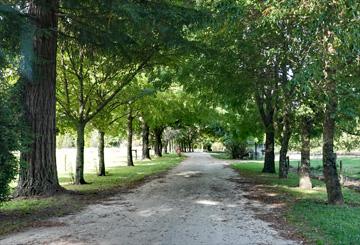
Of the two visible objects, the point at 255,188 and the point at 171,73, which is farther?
the point at 171,73

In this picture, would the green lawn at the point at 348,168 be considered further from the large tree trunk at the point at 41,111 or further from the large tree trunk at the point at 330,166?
the large tree trunk at the point at 41,111

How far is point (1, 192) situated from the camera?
9945mm

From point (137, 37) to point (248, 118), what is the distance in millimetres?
15291

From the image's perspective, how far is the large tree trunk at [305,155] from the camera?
16.6m

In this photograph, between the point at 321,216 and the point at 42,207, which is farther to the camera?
the point at 42,207

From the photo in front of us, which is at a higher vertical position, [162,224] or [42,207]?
[42,207]

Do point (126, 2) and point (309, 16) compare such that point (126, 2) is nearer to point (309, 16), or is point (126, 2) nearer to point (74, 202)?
point (309, 16)

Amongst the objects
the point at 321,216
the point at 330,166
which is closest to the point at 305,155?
the point at 330,166

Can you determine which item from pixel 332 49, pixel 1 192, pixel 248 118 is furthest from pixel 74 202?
pixel 248 118

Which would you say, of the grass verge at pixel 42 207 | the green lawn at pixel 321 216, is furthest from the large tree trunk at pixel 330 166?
the grass verge at pixel 42 207

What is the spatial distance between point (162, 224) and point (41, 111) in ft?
20.2

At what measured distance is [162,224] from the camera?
31.3 ft

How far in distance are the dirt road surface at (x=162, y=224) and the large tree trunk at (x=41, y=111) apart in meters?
2.13

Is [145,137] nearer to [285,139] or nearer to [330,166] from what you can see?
[285,139]
